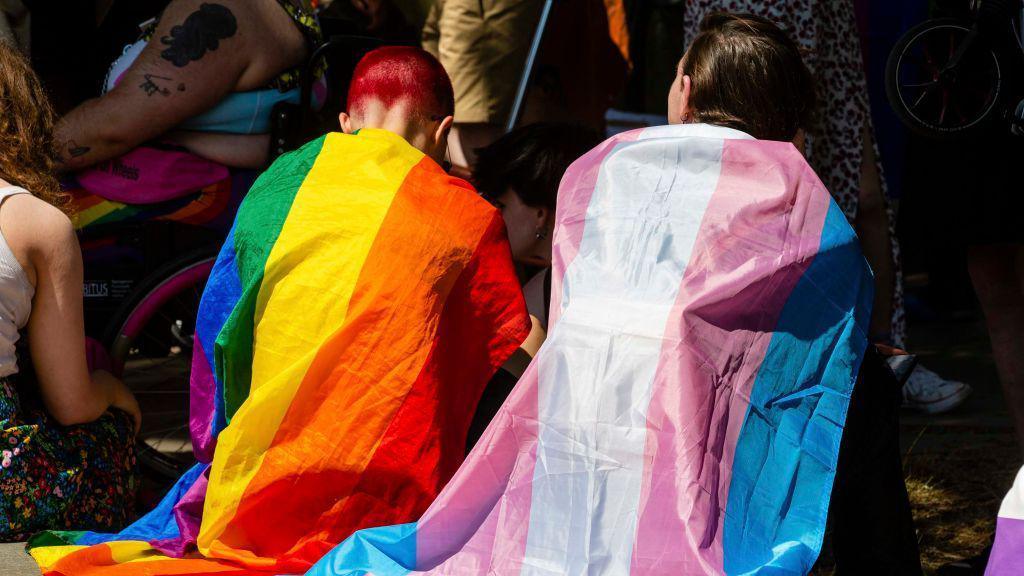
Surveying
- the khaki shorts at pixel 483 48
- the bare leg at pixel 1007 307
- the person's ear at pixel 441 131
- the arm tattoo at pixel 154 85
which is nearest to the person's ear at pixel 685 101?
the person's ear at pixel 441 131

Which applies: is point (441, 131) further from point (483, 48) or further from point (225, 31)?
point (483, 48)

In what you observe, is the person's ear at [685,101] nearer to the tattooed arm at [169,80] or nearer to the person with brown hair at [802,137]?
the person with brown hair at [802,137]

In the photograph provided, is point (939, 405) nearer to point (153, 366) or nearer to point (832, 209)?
point (832, 209)

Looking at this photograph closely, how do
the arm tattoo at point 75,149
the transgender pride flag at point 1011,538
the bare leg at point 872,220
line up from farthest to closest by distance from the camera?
1. the bare leg at point 872,220
2. the arm tattoo at point 75,149
3. the transgender pride flag at point 1011,538

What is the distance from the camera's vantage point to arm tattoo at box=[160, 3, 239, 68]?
3.43 m

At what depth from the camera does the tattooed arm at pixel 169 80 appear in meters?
3.41

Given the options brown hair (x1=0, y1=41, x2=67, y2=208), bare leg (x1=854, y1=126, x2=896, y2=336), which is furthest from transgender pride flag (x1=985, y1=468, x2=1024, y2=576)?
bare leg (x1=854, y1=126, x2=896, y2=336)

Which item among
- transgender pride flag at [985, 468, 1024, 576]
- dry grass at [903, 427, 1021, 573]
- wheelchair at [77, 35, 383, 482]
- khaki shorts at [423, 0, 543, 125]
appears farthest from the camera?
khaki shorts at [423, 0, 543, 125]

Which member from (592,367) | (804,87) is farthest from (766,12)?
(592,367)

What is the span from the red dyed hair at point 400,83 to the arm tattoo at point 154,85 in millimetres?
799

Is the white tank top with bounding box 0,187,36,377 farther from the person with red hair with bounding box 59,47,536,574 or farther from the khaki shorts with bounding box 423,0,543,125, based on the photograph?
the khaki shorts with bounding box 423,0,543,125

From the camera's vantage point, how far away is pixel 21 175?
2.69 m

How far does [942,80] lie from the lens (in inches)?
121

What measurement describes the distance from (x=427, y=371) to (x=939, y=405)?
7.86ft
